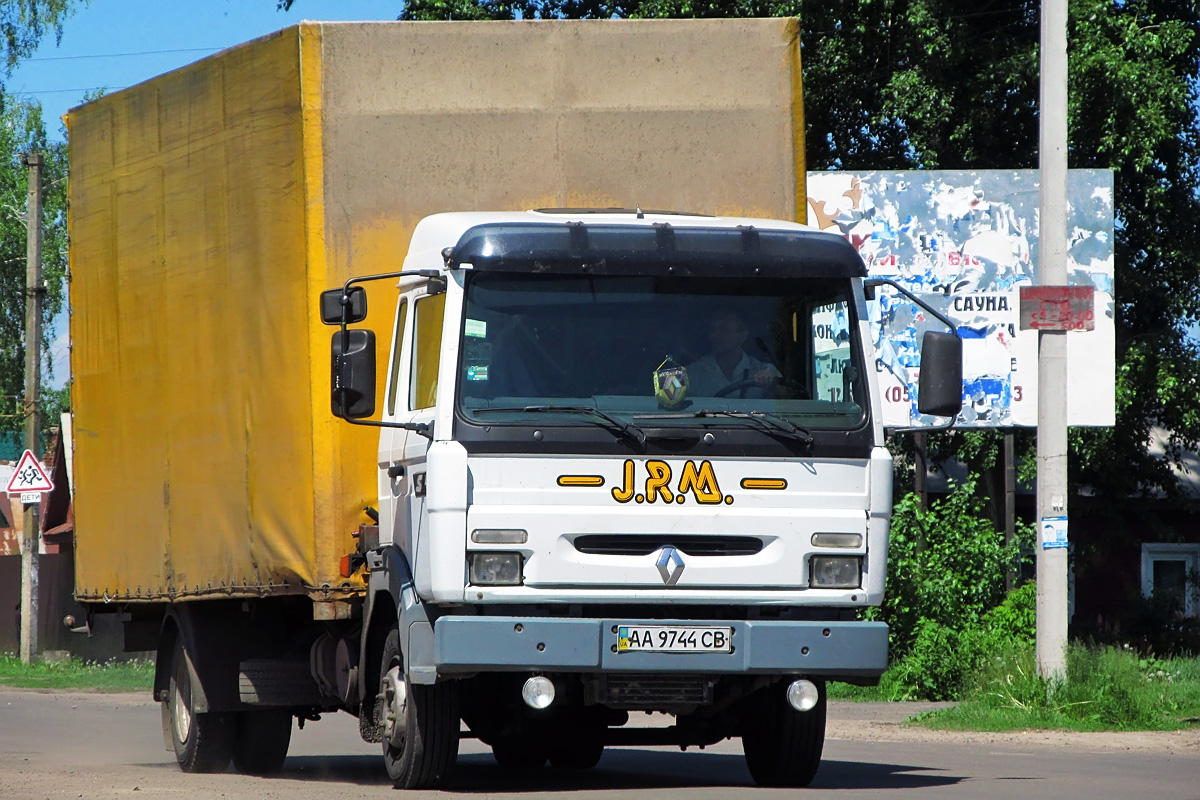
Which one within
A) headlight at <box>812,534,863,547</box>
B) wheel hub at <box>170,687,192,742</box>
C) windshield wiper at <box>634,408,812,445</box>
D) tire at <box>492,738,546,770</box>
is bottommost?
tire at <box>492,738,546,770</box>

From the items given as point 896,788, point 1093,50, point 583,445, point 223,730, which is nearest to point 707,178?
point 583,445

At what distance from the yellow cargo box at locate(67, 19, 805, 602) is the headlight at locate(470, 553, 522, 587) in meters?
1.54

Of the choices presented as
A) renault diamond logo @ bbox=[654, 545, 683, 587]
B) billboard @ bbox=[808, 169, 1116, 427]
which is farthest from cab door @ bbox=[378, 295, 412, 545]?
billboard @ bbox=[808, 169, 1116, 427]

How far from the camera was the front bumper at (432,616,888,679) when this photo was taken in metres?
8.16

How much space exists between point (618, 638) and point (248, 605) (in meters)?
3.46

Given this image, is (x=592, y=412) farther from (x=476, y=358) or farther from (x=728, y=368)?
(x=728, y=368)

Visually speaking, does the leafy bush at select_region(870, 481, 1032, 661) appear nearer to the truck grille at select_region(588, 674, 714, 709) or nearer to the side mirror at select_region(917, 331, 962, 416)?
the side mirror at select_region(917, 331, 962, 416)

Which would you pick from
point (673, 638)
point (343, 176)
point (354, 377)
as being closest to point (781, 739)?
point (673, 638)

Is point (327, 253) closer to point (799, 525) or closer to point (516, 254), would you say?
point (516, 254)

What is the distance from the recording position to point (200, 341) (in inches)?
424

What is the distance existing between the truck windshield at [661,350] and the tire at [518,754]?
315 cm

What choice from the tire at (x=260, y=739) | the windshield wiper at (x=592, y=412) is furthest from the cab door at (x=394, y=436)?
the tire at (x=260, y=739)

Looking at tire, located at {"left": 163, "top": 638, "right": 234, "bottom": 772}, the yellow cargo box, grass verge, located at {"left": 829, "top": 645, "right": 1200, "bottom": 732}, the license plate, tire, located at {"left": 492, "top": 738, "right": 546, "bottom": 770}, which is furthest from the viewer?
grass verge, located at {"left": 829, "top": 645, "right": 1200, "bottom": 732}

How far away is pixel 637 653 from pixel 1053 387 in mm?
7793
